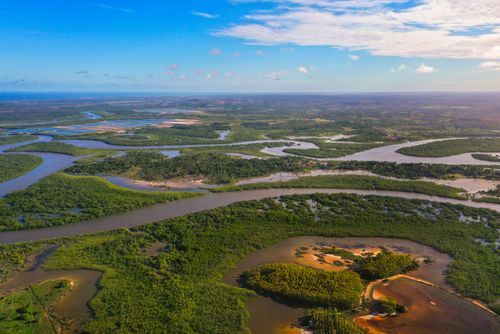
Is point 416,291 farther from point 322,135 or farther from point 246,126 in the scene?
point 246,126

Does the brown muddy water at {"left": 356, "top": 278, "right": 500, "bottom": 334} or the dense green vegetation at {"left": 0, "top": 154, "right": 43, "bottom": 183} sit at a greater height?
the dense green vegetation at {"left": 0, "top": 154, "right": 43, "bottom": 183}

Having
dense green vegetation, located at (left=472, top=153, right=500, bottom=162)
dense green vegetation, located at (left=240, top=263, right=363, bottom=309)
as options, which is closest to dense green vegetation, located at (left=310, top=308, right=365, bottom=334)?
dense green vegetation, located at (left=240, top=263, right=363, bottom=309)

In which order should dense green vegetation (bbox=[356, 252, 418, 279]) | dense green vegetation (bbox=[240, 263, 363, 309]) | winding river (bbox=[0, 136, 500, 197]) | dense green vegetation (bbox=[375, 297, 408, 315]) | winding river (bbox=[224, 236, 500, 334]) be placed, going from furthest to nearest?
winding river (bbox=[0, 136, 500, 197]) < dense green vegetation (bbox=[356, 252, 418, 279]) < dense green vegetation (bbox=[240, 263, 363, 309]) < dense green vegetation (bbox=[375, 297, 408, 315]) < winding river (bbox=[224, 236, 500, 334])

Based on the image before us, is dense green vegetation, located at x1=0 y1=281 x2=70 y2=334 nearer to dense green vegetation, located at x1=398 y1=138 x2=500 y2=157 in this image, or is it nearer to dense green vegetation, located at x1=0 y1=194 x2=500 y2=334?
dense green vegetation, located at x1=0 y1=194 x2=500 y2=334

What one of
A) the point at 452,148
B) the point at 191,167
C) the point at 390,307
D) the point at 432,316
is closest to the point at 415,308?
the point at 432,316

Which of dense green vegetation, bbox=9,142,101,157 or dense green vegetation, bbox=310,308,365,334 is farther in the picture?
dense green vegetation, bbox=9,142,101,157

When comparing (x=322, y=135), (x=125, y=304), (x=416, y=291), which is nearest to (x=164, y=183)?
(x=125, y=304)
